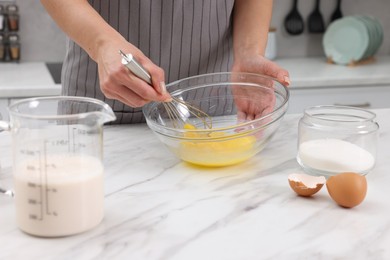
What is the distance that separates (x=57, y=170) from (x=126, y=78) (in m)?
0.27

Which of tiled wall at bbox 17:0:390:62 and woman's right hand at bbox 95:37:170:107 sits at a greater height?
woman's right hand at bbox 95:37:170:107

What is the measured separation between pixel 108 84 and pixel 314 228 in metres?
0.44

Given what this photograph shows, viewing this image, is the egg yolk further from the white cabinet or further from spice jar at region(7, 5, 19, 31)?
spice jar at region(7, 5, 19, 31)

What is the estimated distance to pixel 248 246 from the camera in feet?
3.05

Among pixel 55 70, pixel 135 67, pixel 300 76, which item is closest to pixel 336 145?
pixel 135 67

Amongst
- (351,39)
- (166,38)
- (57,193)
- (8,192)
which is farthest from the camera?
(351,39)

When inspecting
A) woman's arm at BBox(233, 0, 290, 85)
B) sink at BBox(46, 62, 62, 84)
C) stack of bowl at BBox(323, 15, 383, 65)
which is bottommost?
sink at BBox(46, 62, 62, 84)

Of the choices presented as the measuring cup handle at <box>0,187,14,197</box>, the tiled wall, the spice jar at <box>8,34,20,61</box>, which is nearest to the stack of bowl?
the tiled wall

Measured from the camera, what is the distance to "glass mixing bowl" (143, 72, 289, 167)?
121 cm

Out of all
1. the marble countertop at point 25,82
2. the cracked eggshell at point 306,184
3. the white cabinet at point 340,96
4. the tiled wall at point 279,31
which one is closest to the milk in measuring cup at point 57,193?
the cracked eggshell at point 306,184

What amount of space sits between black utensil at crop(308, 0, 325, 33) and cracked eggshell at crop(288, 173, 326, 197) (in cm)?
212

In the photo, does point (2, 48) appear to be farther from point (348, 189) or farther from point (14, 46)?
point (348, 189)

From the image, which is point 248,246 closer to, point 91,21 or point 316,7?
point 91,21

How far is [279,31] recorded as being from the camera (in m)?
3.16
